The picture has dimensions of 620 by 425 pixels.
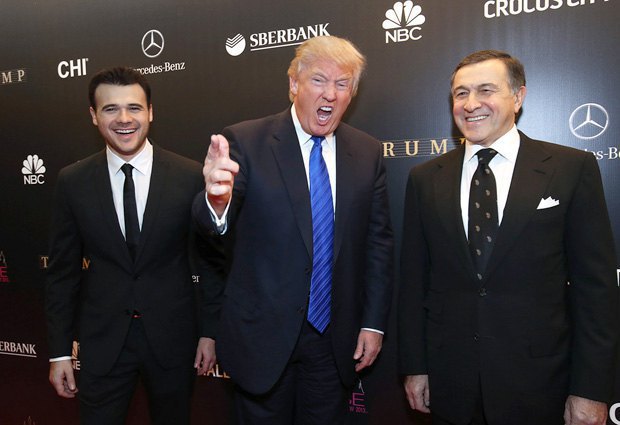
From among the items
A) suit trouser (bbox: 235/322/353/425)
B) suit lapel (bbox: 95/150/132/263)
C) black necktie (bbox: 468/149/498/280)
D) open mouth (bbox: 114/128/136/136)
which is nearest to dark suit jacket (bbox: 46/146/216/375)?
suit lapel (bbox: 95/150/132/263)

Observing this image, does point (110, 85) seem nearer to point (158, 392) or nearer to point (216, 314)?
point (216, 314)

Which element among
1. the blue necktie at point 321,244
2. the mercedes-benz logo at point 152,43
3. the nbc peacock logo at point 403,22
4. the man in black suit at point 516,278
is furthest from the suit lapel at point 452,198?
the mercedes-benz logo at point 152,43

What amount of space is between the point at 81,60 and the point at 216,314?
6.55 ft

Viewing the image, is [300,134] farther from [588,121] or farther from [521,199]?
[588,121]

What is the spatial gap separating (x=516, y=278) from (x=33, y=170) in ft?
9.91

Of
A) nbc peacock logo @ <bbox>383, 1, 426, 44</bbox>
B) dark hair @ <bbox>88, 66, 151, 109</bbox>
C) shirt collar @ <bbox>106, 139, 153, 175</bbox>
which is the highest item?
nbc peacock logo @ <bbox>383, 1, 426, 44</bbox>

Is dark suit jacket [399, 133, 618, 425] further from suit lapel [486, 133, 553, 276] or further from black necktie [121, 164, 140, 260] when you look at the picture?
black necktie [121, 164, 140, 260]

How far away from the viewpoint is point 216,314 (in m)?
2.23

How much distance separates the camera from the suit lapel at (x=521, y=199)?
1711mm

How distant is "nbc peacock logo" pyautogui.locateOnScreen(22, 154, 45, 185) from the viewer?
10.9ft

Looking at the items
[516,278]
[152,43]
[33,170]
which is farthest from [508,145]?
[33,170]

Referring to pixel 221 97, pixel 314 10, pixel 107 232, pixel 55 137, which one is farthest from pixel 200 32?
pixel 107 232

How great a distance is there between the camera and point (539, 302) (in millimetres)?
1735

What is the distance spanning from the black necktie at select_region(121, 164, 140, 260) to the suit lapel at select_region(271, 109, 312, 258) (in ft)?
2.13
